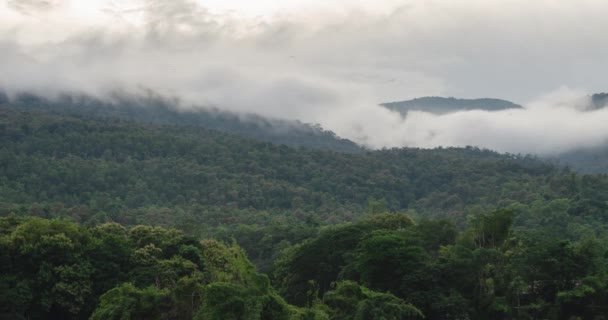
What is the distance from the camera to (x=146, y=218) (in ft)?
300

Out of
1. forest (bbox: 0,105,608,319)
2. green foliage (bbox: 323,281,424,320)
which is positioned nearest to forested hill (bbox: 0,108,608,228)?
forest (bbox: 0,105,608,319)

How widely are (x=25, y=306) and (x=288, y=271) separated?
14.2 metres

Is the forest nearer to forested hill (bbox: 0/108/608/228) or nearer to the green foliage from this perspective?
the green foliage

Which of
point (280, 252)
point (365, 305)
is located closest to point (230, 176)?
point (280, 252)

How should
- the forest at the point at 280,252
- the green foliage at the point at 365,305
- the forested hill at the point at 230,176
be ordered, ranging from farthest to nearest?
the forested hill at the point at 230,176, the forest at the point at 280,252, the green foliage at the point at 365,305

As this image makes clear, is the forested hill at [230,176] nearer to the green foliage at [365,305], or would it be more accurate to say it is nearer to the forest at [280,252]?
the forest at [280,252]

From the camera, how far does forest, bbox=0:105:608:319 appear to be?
3111 centimetres

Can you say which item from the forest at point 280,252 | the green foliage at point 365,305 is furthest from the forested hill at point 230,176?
the green foliage at point 365,305

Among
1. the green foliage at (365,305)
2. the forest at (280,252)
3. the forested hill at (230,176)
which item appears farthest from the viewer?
the forested hill at (230,176)

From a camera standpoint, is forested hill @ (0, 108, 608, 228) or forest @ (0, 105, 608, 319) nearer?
forest @ (0, 105, 608, 319)

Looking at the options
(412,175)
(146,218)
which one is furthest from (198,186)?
(412,175)

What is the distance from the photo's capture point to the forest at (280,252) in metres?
31.1

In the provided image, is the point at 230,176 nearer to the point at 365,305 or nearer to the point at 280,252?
the point at 280,252

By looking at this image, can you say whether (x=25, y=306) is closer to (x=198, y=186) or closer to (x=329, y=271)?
(x=329, y=271)
